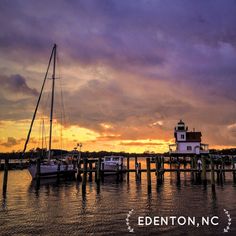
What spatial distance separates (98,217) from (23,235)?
518 centimetres

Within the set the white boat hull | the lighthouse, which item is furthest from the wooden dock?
the lighthouse

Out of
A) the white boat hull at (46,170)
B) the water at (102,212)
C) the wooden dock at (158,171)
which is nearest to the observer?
the water at (102,212)

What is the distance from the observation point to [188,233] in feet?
48.2

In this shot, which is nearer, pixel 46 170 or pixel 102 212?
pixel 102 212

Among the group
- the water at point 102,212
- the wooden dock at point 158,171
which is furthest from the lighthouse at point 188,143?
the water at point 102,212

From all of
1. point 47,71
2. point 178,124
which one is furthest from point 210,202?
point 178,124

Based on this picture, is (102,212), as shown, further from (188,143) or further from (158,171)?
(188,143)

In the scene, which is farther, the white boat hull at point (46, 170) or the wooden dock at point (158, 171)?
→ the white boat hull at point (46, 170)

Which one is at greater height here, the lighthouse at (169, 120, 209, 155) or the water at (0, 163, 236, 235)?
the lighthouse at (169, 120, 209, 155)

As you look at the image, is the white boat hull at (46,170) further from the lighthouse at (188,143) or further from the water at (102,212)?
the lighthouse at (188,143)

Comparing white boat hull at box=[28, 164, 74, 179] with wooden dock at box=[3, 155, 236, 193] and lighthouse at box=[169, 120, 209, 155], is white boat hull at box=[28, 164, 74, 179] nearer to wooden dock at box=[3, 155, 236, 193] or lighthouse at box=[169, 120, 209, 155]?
wooden dock at box=[3, 155, 236, 193]

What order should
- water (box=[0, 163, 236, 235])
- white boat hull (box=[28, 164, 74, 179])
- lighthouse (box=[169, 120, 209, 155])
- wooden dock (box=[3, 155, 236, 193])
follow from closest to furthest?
water (box=[0, 163, 236, 235]) < wooden dock (box=[3, 155, 236, 193]) < white boat hull (box=[28, 164, 74, 179]) < lighthouse (box=[169, 120, 209, 155])

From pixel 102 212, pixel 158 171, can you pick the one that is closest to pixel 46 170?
pixel 158 171

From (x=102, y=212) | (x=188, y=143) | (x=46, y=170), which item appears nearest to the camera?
(x=102, y=212)
